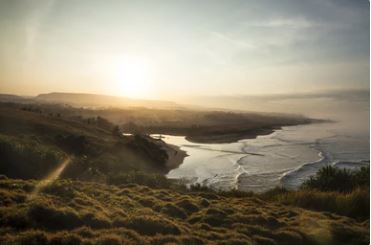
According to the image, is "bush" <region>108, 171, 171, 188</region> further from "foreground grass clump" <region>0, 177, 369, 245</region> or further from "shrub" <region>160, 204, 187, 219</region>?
"shrub" <region>160, 204, 187, 219</region>

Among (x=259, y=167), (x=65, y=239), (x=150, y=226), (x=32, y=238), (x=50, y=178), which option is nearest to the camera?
(x=32, y=238)

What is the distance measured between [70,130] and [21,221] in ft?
85.7

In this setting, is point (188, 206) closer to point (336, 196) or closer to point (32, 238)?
point (336, 196)

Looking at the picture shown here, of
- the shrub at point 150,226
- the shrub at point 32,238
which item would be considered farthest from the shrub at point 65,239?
the shrub at point 150,226

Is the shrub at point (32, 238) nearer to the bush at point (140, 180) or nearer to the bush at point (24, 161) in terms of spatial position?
the bush at point (24, 161)

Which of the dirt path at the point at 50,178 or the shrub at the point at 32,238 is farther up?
the shrub at the point at 32,238

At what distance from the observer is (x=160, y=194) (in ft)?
41.2

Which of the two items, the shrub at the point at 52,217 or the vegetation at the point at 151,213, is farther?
the shrub at the point at 52,217

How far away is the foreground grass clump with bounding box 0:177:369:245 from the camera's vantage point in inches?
257

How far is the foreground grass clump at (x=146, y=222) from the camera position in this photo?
6.54 meters

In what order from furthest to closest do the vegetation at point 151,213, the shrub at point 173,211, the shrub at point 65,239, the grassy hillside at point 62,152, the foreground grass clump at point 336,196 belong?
the grassy hillside at point 62,152 < the foreground grass clump at point 336,196 < the shrub at point 173,211 < the vegetation at point 151,213 < the shrub at point 65,239

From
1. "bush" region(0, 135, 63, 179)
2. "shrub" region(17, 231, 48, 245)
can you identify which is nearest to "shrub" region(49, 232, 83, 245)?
"shrub" region(17, 231, 48, 245)

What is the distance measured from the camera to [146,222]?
26.2ft

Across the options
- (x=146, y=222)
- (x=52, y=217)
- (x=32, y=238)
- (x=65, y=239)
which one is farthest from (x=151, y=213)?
(x=32, y=238)
